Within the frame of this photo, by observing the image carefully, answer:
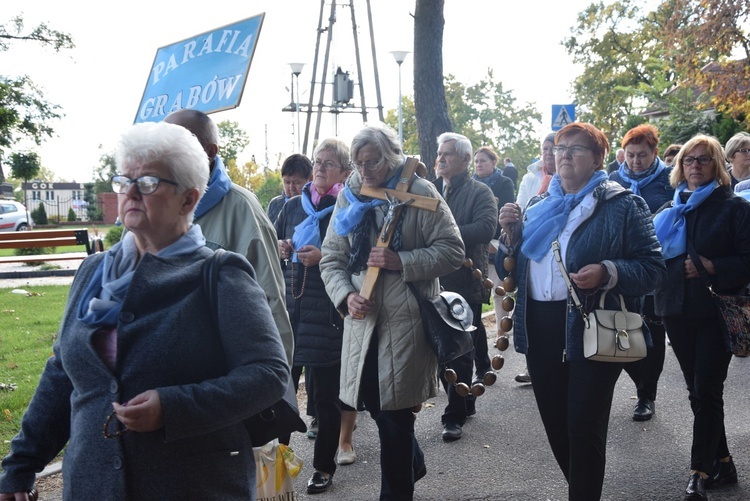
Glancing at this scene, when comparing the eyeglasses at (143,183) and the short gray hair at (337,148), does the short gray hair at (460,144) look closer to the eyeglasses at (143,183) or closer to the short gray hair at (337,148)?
the short gray hair at (337,148)

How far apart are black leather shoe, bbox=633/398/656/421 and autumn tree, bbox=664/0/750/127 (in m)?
14.0

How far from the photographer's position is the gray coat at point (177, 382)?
2096mm

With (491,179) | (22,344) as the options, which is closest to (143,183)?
(491,179)

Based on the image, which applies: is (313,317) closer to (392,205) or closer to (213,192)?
(392,205)

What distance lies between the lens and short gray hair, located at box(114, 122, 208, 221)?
224cm

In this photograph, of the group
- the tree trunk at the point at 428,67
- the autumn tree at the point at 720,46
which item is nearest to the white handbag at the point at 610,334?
the tree trunk at the point at 428,67

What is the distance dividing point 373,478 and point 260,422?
301 centimetres

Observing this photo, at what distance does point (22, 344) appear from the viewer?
926 cm

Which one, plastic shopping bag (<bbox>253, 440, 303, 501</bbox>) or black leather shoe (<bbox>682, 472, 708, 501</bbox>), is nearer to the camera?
plastic shopping bag (<bbox>253, 440, 303, 501</bbox>)

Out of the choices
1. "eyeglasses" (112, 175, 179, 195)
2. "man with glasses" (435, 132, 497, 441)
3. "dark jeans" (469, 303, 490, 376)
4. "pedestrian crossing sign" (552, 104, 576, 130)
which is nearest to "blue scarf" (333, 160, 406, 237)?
"man with glasses" (435, 132, 497, 441)

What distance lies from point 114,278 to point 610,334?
239 cm

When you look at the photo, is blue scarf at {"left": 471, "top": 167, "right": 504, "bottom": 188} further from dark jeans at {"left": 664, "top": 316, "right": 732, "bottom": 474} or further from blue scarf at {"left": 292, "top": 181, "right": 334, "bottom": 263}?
dark jeans at {"left": 664, "top": 316, "right": 732, "bottom": 474}

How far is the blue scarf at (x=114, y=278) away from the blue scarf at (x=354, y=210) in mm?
2040

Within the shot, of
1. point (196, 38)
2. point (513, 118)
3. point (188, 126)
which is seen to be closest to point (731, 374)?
point (196, 38)
